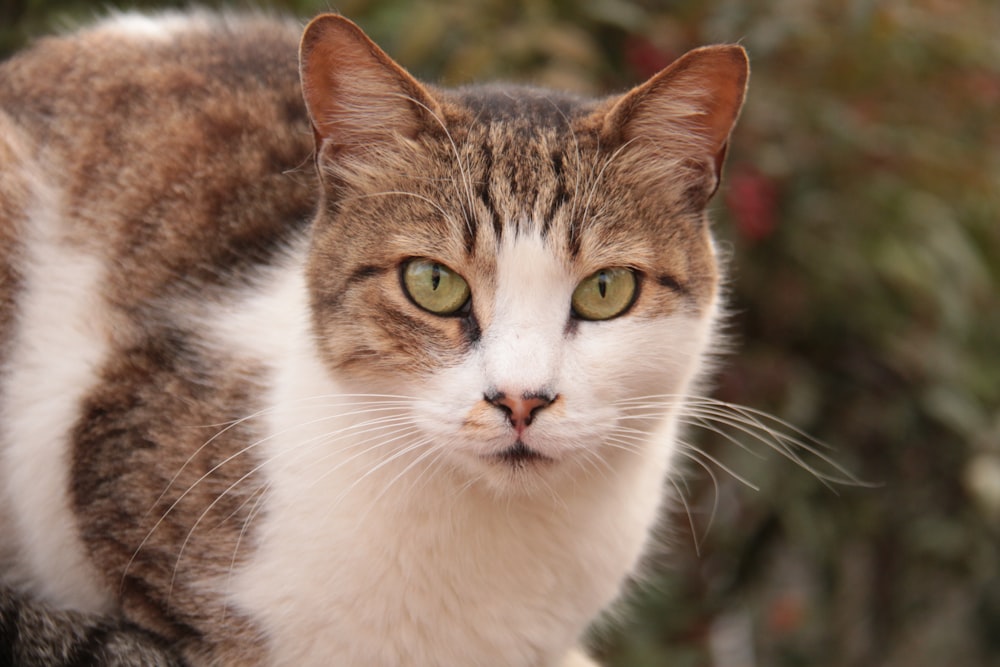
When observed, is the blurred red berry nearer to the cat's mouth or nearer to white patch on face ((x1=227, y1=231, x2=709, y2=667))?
white patch on face ((x1=227, y1=231, x2=709, y2=667))

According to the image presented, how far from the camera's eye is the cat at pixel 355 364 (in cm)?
156

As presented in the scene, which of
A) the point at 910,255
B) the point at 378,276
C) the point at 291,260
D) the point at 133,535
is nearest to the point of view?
the point at 378,276

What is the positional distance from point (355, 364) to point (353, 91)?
44 cm

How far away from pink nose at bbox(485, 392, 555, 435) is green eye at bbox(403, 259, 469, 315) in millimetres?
199

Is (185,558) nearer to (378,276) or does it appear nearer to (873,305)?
(378,276)

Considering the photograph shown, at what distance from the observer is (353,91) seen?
5.35 feet

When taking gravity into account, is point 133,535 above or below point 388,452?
below

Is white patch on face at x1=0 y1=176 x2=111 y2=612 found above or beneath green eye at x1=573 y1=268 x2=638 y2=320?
beneath

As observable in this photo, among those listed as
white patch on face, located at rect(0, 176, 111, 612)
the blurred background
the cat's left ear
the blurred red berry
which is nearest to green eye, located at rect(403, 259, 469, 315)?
the cat's left ear

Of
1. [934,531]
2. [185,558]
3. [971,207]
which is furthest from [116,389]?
[971,207]

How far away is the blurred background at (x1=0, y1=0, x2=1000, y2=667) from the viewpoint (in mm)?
2699

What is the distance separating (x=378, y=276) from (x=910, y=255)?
5.82 feet

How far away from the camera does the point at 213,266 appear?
1952mm

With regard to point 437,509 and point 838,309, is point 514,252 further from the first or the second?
point 838,309
